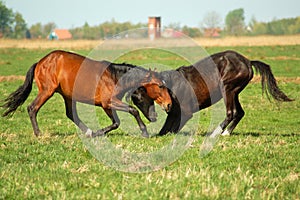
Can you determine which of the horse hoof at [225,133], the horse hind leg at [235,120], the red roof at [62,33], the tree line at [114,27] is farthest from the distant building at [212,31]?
the horse hoof at [225,133]

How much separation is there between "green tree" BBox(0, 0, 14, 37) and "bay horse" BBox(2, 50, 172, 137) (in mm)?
122365

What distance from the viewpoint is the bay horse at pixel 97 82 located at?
995 cm

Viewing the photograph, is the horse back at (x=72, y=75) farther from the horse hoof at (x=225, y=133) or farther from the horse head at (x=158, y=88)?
the horse hoof at (x=225, y=133)

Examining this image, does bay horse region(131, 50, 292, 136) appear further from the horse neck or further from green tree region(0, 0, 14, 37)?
green tree region(0, 0, 14, 37)

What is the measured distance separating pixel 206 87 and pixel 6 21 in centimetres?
12647

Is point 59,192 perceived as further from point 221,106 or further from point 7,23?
point 7,23

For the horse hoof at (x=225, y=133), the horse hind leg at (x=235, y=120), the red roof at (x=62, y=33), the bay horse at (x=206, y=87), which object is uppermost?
the bay horse at (x=206, y=87)

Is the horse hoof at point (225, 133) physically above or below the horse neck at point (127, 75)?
below

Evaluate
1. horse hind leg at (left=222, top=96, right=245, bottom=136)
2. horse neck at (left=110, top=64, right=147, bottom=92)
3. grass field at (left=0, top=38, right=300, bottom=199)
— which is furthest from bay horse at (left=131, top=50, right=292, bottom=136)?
grass field at (left=0, top=38, right=300, bottom=199)

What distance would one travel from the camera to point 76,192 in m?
5.78

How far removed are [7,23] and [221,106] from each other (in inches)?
4824

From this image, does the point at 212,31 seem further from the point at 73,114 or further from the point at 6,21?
the point at 73,114

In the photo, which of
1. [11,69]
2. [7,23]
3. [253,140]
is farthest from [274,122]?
[7,23]

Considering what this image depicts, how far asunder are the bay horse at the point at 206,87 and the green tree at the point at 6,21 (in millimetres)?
122885
